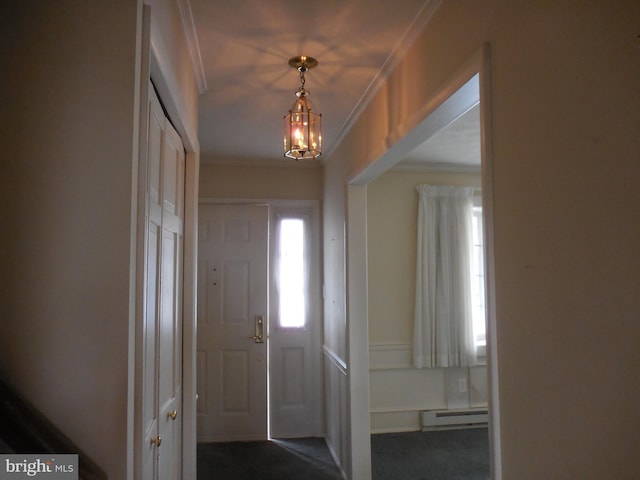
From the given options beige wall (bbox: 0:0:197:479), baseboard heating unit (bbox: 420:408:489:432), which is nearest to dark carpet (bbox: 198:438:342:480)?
baseboard heating unit (bbox: 420:408:489:432)

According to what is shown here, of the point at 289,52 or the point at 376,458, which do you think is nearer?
the point at 289,52

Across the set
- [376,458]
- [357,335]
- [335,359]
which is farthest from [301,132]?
[376,458]

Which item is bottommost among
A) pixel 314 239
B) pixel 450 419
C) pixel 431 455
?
pixel 431 455

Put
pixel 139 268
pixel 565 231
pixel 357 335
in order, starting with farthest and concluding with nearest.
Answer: pixel 357 335 < pixel 139 268 < pixel 565 231

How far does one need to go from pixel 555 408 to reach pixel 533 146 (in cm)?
66

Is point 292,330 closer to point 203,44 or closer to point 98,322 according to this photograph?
point 203,44

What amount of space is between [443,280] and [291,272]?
1471 mm

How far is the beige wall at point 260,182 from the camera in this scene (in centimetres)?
430

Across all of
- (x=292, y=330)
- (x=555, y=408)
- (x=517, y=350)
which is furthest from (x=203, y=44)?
(x=292, y=330)

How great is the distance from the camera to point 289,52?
7.39 feet

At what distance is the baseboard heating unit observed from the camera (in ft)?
14.6

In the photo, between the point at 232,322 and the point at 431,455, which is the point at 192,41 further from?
the point at 431,455

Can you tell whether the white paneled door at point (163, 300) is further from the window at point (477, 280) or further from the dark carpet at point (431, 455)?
the window at point (477, 280)

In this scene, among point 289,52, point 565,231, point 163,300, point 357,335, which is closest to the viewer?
point 565,231
